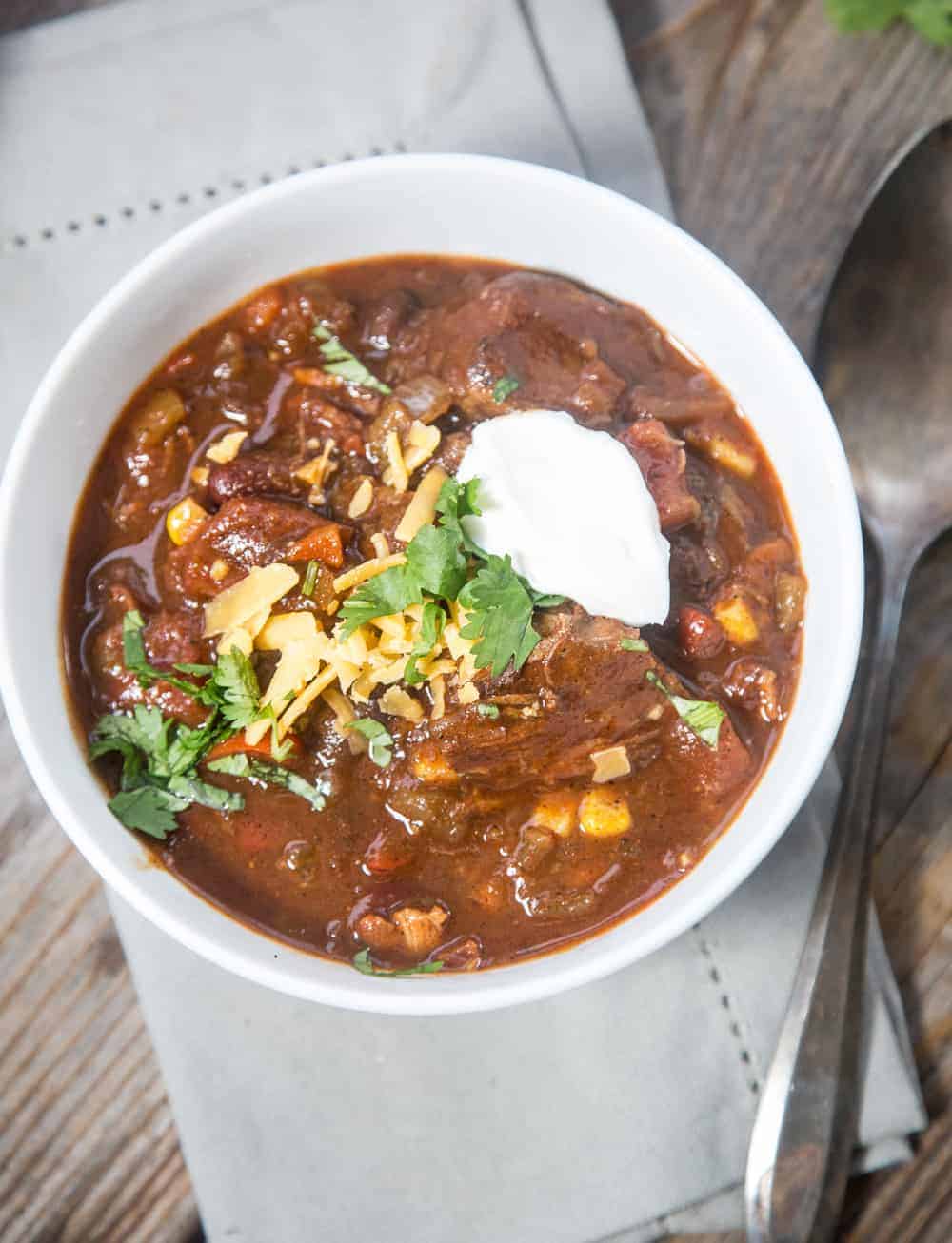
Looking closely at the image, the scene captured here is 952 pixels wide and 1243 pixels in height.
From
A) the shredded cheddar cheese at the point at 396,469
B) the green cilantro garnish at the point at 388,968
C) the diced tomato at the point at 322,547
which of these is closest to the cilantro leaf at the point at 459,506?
the shredded cheddar cheese at the point at 396,469

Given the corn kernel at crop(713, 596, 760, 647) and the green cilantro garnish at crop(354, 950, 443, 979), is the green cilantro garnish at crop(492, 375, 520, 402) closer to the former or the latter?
the corn kernel at crop(713, 596, 760, 647)

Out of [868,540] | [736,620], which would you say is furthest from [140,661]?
[868,540]

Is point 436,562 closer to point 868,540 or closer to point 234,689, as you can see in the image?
point 234,689

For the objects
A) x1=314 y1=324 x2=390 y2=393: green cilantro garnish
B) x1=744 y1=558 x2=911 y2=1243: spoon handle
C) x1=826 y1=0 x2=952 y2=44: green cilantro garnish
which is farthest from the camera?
x1=826 y1=0 x2=952 y2=44: green cilantro garnish

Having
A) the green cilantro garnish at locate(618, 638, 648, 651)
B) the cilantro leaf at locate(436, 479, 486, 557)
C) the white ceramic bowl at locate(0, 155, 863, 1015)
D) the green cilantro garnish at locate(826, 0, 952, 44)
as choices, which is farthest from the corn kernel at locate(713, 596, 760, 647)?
the green cilantro garnish at locate(826, 0, 952, 44)

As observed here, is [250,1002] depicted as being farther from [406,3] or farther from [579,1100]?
[406,3]

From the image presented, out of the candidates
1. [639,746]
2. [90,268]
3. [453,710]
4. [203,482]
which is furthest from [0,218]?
[639,746]
